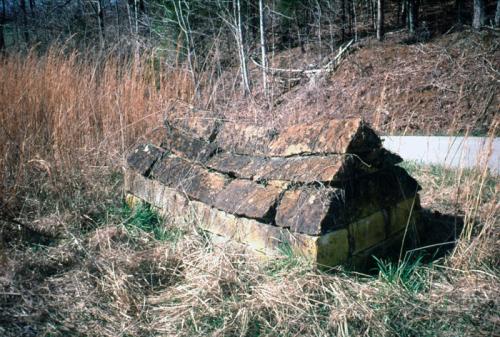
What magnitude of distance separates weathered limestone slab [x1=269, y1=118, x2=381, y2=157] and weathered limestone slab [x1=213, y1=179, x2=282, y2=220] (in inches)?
12.3

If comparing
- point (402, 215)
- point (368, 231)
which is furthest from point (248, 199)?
point (402, 215)

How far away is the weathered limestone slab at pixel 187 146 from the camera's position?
312 centimetres

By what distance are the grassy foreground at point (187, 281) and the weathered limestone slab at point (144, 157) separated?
347 millimetres

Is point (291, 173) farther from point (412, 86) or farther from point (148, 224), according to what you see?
point (412, 86)

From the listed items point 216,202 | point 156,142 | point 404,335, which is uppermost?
point 156,142

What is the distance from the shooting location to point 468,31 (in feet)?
36.5

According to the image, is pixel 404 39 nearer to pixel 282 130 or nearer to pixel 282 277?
pixel 282 130

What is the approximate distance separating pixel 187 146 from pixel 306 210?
4.40 ft

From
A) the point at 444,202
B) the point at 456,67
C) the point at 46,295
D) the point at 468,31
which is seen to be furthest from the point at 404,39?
the point at 46,295

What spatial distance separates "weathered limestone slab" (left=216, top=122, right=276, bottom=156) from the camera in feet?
9.55

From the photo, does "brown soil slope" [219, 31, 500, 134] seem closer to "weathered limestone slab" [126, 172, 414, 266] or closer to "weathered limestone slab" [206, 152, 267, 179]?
"weathered limestone slab" [206, 152, 267, 179]

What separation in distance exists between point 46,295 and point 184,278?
0.75m

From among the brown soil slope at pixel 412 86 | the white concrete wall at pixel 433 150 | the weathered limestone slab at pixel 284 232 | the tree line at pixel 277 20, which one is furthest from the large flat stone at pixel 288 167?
the tree line at pixel 277 20

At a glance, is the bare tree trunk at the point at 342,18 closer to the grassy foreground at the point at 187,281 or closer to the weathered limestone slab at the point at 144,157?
the grassy foreground at the point at 187,281
